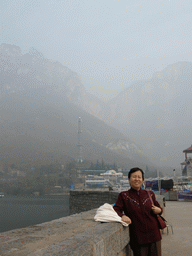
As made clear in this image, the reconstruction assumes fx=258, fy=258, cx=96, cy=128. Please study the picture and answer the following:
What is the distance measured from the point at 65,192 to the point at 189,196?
167m

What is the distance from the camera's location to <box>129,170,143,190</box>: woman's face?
149 inches

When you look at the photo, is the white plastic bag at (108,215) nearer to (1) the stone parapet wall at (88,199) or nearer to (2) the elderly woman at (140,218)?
(2) the elderly woman at (140,218)

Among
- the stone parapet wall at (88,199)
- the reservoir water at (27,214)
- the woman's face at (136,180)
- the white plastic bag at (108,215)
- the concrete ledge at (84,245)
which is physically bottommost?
the reservoir water at (27,214)

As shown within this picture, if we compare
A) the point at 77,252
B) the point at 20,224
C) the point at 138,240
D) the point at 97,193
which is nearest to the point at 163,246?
the point at 138,240

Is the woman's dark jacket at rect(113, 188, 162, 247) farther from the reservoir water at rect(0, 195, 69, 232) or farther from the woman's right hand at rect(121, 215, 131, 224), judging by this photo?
the reservoir water at rect(0, 195, 69, 232)

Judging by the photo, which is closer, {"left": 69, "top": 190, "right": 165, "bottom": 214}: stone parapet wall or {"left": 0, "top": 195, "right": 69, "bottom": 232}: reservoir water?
{"left": 69, "top": 190, "right": 165, "bottom": 214}: stone parapet wall

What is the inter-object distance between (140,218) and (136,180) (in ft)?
1.73

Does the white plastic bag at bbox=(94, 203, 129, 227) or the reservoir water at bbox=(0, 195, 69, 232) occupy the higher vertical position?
the white plastic bag at bbox=(94, 203, 129, 227)

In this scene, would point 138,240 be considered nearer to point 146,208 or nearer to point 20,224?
point 146,208

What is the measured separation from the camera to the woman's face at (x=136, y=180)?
378 cm

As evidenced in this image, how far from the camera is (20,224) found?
61.6 metres

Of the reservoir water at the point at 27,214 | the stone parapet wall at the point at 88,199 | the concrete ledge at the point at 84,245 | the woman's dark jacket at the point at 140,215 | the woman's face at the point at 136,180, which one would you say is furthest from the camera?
the reservoir water at the point at 27,214

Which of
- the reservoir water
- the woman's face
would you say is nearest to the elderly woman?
the woman's face

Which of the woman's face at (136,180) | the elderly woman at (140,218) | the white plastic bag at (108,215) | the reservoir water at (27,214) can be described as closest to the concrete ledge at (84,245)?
the white plastic bag at (108,215)
